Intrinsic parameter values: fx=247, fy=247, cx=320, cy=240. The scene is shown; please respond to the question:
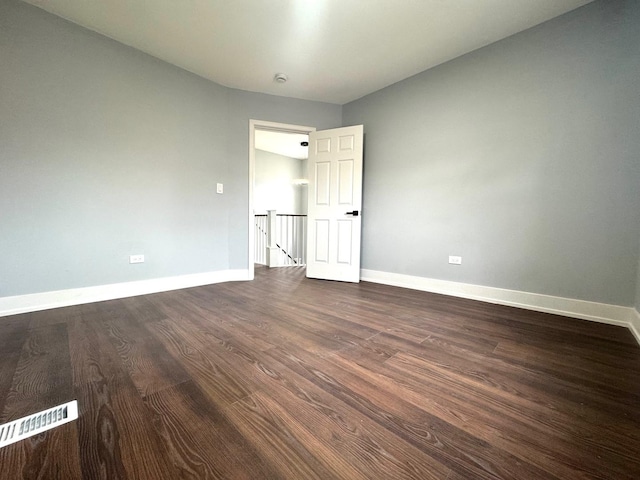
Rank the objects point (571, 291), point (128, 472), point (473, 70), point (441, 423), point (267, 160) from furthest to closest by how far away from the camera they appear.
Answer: point (267, 160)
point (473, 70)
point (571, 291)
point (441, 423)
point (128, 472)

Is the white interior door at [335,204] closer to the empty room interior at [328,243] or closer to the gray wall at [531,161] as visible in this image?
the empty room interior at [328,243]

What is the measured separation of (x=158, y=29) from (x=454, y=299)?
403 cm

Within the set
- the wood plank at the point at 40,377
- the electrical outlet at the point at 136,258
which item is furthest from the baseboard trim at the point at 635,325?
the electrical outlet at the point at 136,258

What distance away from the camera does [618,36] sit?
1.97m

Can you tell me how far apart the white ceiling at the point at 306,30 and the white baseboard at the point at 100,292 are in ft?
8.21

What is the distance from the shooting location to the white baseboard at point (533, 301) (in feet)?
6.52

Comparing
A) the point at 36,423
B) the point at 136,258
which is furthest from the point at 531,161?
the point at 136,258

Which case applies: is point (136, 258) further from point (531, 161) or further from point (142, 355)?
point (531, 161)

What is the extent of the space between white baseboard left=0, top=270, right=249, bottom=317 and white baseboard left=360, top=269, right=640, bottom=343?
8.39 feet

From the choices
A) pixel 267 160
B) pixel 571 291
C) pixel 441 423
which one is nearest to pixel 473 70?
pixel 571 291

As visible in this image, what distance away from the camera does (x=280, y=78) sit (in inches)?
122

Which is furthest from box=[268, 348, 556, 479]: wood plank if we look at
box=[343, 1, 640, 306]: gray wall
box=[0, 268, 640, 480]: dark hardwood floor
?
box=[343, 1, 640, 306]: gray wall

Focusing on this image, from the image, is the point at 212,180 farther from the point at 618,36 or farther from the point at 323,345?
the point at 618,36

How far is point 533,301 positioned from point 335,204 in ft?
8.16
